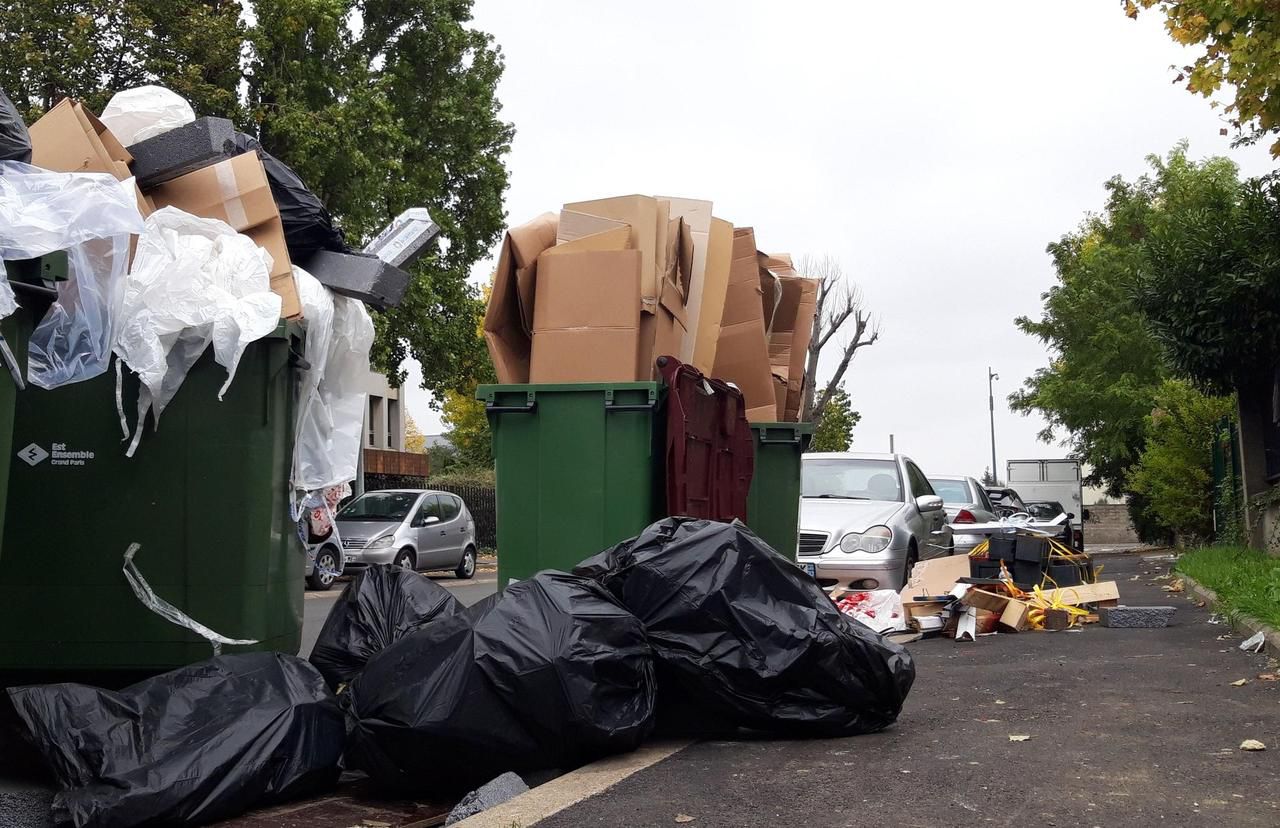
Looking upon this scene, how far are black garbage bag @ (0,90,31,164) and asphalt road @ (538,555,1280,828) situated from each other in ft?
8.68

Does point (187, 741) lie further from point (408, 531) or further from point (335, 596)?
point (408, 531)

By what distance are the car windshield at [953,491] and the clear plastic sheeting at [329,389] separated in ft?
37.5

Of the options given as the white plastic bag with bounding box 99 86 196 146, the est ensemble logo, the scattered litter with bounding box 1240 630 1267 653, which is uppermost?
the white plastic bag with bounding box 99 86 196 146

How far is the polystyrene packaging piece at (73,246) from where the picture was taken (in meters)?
3.90

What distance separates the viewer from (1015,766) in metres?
4.18

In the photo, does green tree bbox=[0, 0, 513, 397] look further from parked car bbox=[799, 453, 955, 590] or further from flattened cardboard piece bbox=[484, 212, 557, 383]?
flattened cardboard piece bbox=[484, 212, 557, 383]

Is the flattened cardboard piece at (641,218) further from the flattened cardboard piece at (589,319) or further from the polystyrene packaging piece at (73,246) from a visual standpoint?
the polystyrene packaging piece at (73,246)

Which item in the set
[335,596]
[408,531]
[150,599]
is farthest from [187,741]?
[408,531]

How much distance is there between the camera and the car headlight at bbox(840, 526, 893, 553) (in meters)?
10.4

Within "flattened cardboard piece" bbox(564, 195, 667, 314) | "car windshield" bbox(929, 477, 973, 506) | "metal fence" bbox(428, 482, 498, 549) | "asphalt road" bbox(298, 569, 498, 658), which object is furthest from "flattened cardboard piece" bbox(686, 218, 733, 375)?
"metal fence" bbox(428, 482, 498, 549)

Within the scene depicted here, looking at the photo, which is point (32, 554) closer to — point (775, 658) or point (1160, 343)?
point (775, 658)

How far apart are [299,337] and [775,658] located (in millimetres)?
2241

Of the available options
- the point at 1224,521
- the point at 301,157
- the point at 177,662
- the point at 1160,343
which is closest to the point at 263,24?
the point at 301,157

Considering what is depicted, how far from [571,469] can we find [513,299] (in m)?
1.04
